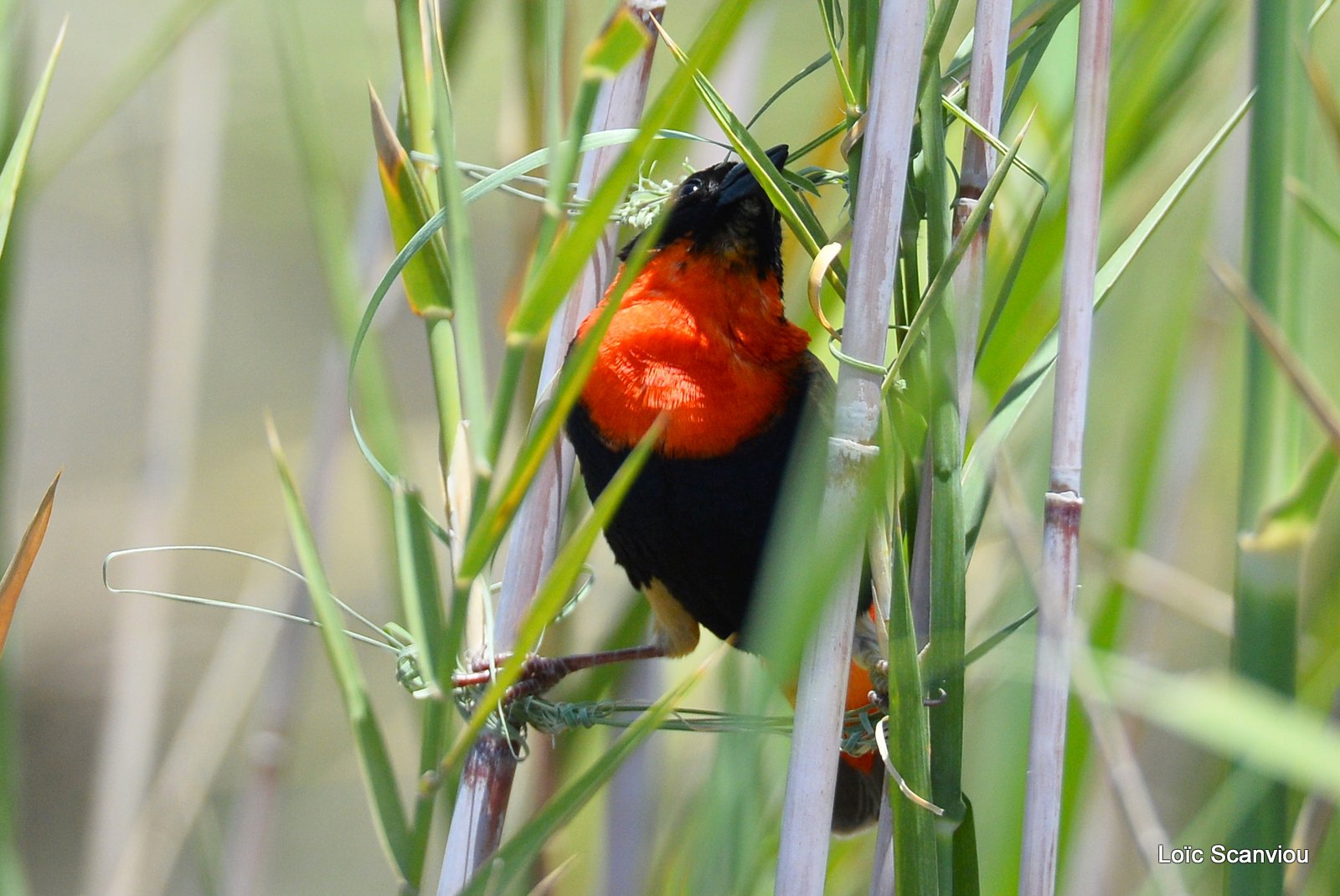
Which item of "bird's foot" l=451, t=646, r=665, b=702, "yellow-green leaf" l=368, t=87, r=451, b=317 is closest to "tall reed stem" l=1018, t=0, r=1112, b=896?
"yellow-green leaf" l=368, t=87, r=451, b=317

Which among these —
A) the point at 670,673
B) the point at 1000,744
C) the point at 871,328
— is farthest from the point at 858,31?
the point at 670,673

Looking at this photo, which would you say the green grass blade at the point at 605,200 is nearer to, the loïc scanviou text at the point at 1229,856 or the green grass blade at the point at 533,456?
the green grass blade at the point at 533,456

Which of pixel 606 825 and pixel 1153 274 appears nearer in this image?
pixel 1153 274

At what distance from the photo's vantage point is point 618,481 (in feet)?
1.69

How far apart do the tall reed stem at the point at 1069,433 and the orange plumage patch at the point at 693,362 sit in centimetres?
50

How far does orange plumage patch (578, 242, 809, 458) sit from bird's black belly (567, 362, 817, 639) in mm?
17

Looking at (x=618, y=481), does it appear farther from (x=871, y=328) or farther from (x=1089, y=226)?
(x=1089, y=226)

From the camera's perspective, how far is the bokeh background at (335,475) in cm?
100

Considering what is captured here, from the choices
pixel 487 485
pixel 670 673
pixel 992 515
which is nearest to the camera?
pixel 487 485

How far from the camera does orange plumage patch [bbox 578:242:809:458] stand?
1205 mm

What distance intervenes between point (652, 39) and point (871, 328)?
0.44 metres

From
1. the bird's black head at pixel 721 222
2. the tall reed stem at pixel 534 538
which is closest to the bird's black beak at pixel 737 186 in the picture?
the bird's black head at pixel 721 222

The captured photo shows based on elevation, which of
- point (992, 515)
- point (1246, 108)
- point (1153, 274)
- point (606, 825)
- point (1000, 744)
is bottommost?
point (606, 825)

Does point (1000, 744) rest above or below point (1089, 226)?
below
